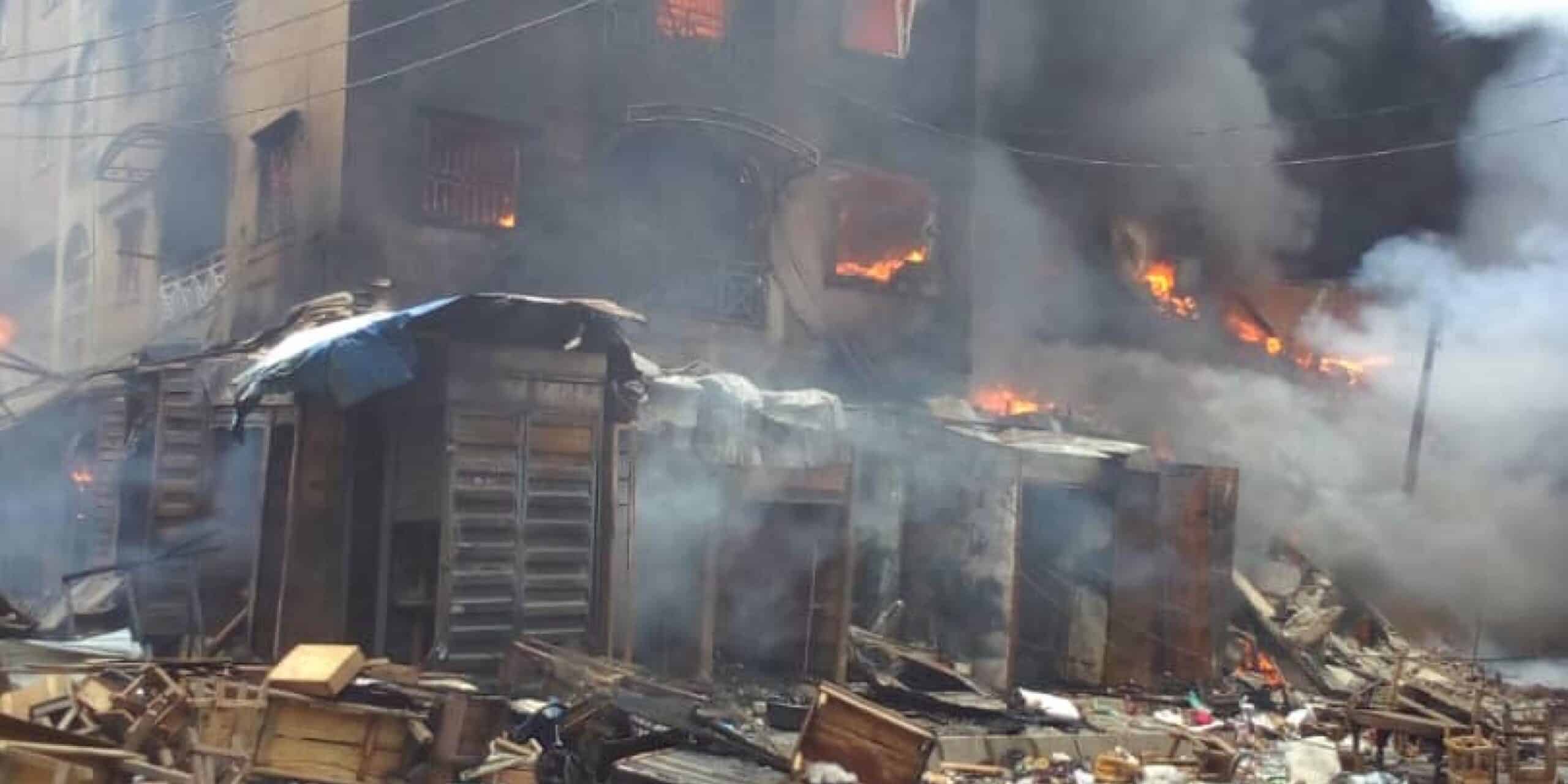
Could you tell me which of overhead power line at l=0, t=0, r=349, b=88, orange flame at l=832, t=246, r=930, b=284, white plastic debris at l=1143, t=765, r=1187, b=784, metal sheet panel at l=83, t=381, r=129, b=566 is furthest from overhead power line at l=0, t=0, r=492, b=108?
white plastic debris at l=1143, t=765, r=1187, b=784

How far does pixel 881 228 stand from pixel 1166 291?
1000cm

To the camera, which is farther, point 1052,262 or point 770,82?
point 1052,262

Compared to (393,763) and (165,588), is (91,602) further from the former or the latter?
(393,763)

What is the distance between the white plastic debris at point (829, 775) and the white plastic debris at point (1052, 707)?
16.7 feet

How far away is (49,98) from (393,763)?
2288 cm

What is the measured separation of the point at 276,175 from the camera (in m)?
17.6

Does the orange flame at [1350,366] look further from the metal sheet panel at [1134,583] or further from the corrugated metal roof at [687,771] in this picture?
the corrugated metal roof at [687,771]

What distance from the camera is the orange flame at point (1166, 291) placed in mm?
28656

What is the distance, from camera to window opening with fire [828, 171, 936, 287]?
816 inches

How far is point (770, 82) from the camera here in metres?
19.9

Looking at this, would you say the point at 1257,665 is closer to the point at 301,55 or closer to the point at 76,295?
the point at 301,55

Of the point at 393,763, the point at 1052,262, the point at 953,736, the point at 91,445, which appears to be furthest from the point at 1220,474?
the point at 91,445

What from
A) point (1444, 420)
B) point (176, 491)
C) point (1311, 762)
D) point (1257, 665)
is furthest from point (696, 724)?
point (1444, 420)

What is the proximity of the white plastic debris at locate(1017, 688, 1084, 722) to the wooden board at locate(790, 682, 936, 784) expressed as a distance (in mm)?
4845
